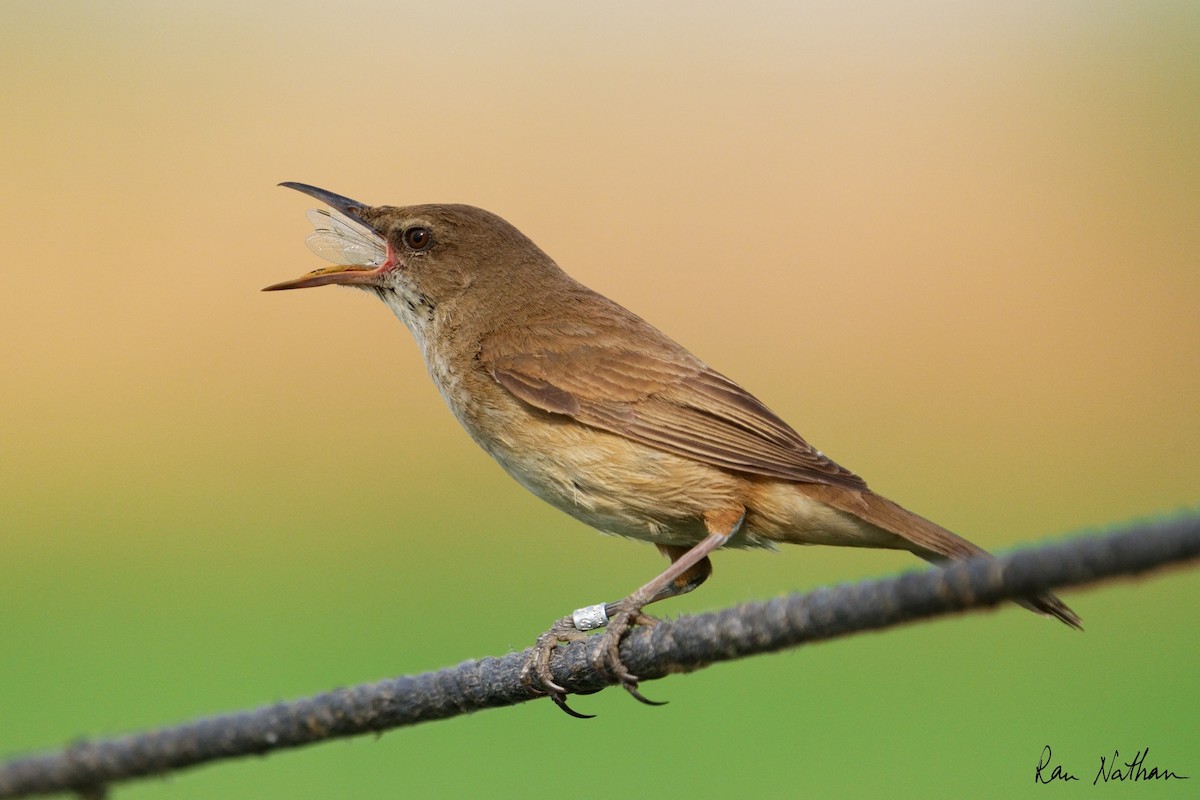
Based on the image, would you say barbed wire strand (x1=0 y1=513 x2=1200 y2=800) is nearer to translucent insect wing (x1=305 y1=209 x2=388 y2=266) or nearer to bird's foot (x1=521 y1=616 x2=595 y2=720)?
bird's foot (x1=521 y1=616 x2=595 y2=720)

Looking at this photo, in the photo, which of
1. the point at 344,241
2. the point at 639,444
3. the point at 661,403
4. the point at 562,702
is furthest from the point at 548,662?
the point at 344,241

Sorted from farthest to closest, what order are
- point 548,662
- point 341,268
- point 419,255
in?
point 419,255, point 341,268, point 548,662

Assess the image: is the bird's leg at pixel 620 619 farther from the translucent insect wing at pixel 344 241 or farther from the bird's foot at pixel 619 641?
the translucent insect wing at pixel 344 241

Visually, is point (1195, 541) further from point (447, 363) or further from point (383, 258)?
point (383, 258)

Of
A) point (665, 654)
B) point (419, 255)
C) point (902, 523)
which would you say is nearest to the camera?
point (665, 654)

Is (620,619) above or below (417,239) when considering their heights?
below

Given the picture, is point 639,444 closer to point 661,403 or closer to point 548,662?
point 661,403

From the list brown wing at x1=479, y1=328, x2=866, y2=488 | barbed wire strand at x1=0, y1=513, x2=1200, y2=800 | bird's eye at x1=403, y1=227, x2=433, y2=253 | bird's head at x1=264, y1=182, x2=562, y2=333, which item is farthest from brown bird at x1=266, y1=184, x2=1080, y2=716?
barbed wire strand at x1=0, y1=513, x2=1200, y2=800

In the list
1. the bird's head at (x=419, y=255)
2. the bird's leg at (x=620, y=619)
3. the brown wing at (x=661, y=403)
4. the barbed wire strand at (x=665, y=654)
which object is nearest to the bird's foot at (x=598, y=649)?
the bird's leg at (x=620, y=619)
